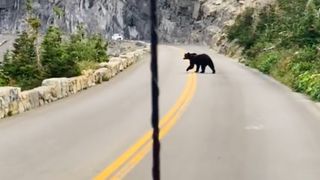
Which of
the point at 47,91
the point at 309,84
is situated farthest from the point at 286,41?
the point at 47,91

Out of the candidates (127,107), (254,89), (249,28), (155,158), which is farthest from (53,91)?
(249,28)

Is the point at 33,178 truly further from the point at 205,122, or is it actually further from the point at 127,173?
the point at 205,122

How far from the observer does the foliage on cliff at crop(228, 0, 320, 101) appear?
21.8 metres

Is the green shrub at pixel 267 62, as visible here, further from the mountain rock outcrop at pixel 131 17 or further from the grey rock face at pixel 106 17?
the grey rock face at pixel 106 17

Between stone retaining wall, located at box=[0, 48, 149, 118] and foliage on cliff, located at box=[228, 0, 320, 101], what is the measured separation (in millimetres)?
7449

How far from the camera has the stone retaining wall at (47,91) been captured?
13.5 metres

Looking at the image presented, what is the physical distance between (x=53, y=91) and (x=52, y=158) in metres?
7.81

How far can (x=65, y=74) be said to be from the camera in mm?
20734

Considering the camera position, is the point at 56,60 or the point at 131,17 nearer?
the point at 56,60

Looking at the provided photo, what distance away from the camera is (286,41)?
3078 cm

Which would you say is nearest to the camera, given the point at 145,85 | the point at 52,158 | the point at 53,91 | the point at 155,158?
the point at 155,158

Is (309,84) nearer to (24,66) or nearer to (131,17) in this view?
(24,66)

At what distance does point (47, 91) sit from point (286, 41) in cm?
1778

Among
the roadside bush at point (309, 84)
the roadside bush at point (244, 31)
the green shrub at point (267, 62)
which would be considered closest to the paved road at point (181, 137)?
the roadside bush at point (309, 84)
